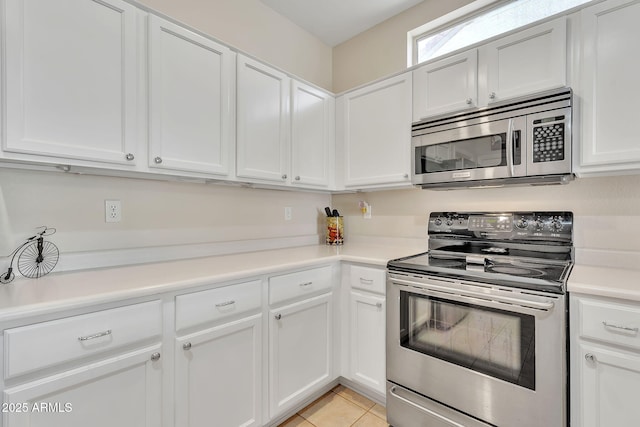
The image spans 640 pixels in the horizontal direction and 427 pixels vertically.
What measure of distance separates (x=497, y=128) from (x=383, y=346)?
4.66ft

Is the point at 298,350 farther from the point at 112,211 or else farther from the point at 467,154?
the point at 467,154

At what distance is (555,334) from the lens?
1186 millimetres

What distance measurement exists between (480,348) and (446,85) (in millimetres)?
1521

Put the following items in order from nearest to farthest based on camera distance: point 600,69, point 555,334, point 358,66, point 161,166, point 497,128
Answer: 1. point 555,334
2. point 600,69
3. point 161,166
4. point 497,128
5. point 358,66

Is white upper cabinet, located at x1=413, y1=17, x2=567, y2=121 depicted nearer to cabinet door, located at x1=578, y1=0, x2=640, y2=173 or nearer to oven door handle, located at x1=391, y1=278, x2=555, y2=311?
cabinet door, located at x1=578, y1=0, x2=640, y2=173

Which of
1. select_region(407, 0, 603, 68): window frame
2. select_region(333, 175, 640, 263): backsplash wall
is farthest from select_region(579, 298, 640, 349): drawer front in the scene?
select_region(407, 0, 603, 68): window frame

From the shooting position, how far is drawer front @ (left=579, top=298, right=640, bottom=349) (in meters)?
1.07

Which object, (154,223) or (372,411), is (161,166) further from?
(372,411)

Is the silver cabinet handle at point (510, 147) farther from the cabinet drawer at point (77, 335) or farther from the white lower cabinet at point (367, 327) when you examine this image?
the cabinet drawer at point (77, 335)

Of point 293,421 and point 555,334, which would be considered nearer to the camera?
point 555,334

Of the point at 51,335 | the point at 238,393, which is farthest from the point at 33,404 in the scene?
the point at 238,393

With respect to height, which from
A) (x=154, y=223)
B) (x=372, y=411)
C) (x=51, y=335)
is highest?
(x=154, y=223)

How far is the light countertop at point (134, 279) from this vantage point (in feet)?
3.11

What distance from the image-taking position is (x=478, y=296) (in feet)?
4.47
